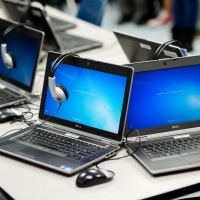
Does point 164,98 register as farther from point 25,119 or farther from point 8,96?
point 8,96

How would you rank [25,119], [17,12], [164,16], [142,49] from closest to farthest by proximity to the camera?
[25,119] → [142,49] → [17,12] → [164,16]

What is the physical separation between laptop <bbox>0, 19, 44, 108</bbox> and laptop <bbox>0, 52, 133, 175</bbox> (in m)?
0.27

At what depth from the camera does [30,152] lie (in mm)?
1631

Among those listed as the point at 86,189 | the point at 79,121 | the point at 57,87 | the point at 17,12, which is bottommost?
the point at 86,189

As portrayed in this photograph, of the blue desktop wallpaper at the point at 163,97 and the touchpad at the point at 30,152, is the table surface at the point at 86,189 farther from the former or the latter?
the blue desktop wallpaper at the point at 163,97

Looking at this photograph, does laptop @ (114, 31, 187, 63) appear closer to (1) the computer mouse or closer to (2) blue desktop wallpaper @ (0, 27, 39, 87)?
(2) blue desktop wallpaper @ (0, 27, 39, 87)

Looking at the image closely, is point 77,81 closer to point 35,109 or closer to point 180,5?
point 35,109

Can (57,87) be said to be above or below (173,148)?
above

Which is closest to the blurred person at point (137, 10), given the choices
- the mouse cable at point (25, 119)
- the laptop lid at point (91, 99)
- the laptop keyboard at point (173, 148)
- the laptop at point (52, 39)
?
the laptop at point (52, 39)

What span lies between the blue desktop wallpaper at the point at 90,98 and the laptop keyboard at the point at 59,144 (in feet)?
0.27

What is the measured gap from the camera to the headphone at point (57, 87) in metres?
1.71

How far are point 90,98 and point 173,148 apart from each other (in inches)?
13.7

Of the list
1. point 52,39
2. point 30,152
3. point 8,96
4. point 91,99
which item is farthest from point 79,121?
point 52,39

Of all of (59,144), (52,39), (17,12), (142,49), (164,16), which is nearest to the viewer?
(59,144)
